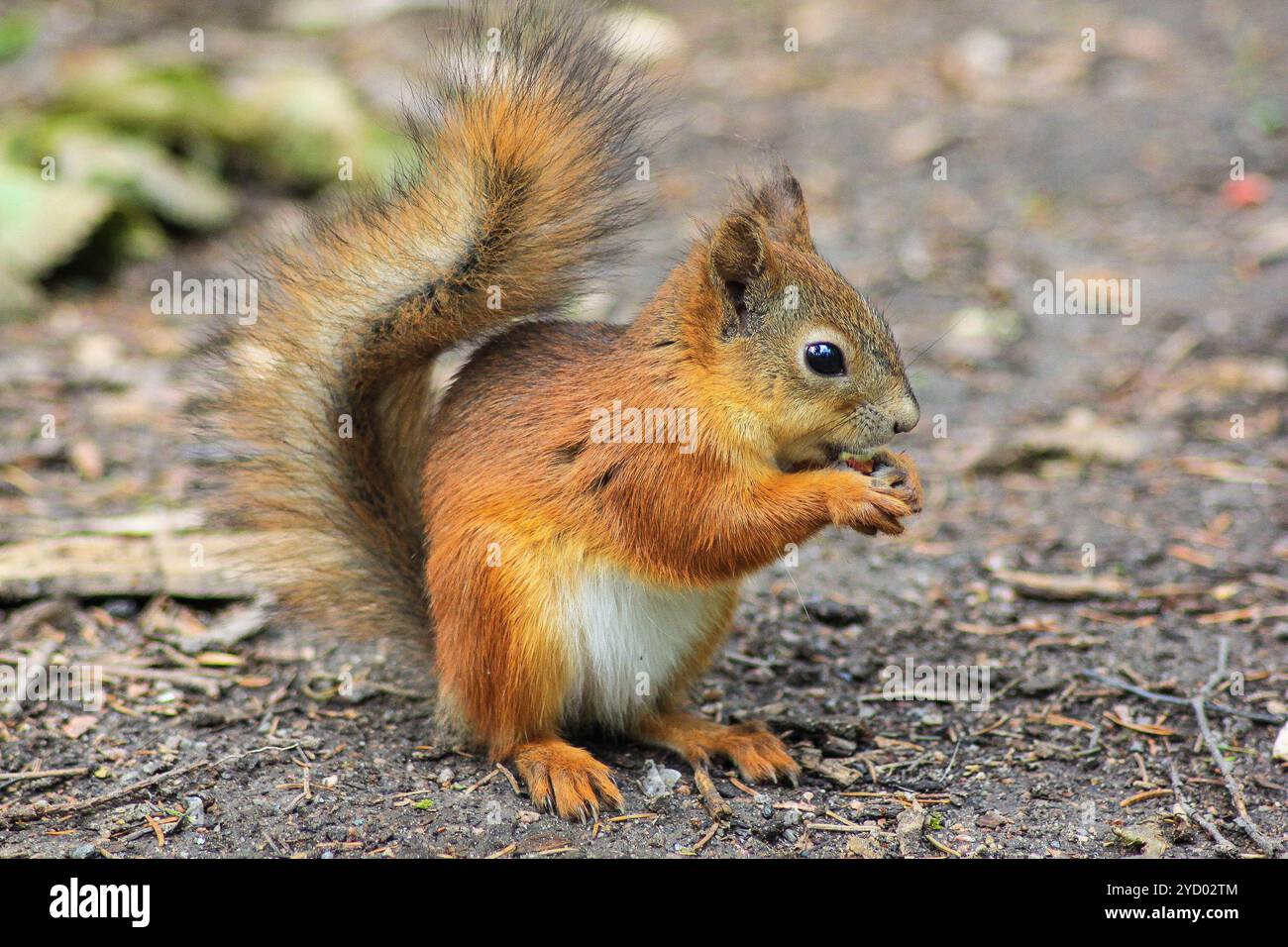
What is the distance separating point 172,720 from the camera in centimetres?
303

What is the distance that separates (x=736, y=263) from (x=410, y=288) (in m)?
0.68

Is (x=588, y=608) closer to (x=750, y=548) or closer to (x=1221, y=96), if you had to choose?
(x=750, y=548)

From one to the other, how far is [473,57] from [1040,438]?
255 cm

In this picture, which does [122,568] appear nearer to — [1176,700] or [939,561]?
[939,561]

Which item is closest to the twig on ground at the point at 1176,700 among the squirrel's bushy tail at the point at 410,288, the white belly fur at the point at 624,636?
the white belly fur at the point at 624,636

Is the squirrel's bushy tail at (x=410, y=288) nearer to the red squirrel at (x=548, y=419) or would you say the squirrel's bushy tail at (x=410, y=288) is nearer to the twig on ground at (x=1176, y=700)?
the red squirrel at (x=548, y=419)

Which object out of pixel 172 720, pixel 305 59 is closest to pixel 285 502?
pixel 172 720

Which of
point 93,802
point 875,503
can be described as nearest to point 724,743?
point 875,503

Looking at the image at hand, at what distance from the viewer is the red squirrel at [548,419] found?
2.62 m

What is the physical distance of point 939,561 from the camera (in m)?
3.87

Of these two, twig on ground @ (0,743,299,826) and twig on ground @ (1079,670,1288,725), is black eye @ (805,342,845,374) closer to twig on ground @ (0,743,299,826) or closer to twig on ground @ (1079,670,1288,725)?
twig on ground @ (1079,670,1288,725)

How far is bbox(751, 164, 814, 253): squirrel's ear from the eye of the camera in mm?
2936

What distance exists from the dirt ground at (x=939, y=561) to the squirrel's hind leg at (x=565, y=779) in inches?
1.5

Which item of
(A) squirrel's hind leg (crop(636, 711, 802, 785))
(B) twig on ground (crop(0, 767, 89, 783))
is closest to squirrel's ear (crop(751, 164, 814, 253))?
(A) squirrel's hind leg (crop(636, 711, 802, 785))
